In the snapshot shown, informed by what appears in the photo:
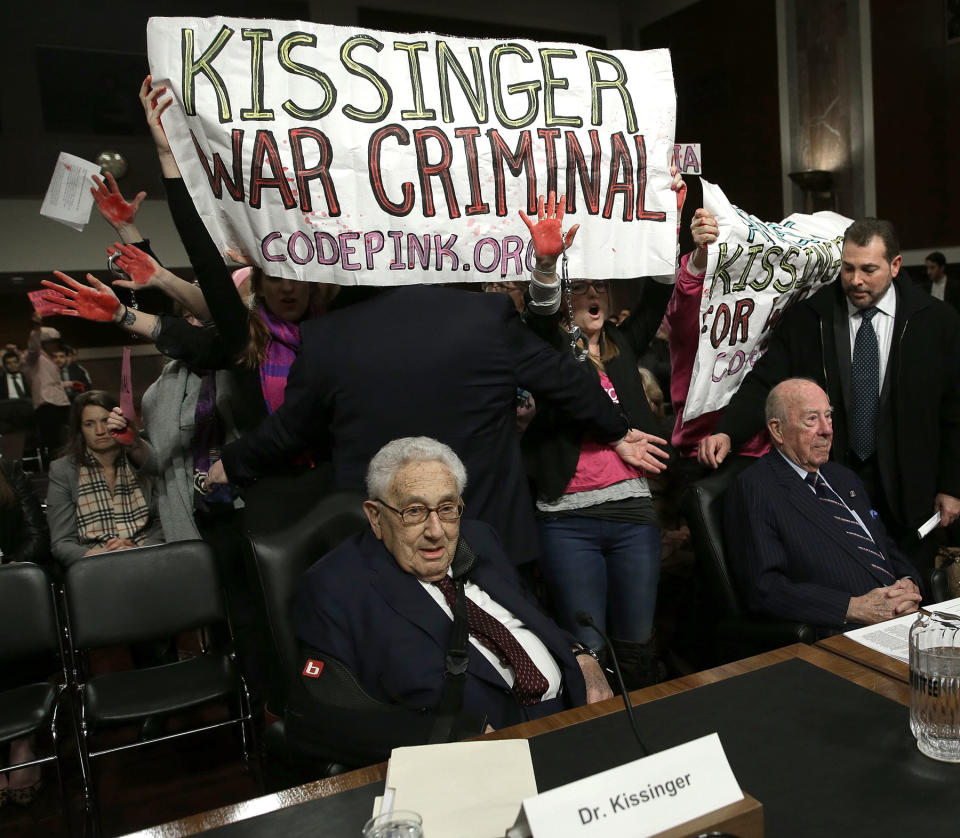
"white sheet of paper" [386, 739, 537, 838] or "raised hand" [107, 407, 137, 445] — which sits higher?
"raised hand" [107, 407, 137, 445]

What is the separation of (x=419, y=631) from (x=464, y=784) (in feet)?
2.06

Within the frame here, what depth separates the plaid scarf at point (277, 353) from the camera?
2.49 metres

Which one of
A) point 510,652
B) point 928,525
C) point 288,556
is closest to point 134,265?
point 288,556

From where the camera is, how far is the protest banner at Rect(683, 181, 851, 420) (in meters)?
2.85

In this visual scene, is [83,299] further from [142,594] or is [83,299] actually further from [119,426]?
[142,594]

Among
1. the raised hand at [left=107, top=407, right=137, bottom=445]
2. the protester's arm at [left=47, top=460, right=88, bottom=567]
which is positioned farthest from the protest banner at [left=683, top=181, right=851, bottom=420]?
the protester's arm at [left=47, top=460, right=88, bottom=567]

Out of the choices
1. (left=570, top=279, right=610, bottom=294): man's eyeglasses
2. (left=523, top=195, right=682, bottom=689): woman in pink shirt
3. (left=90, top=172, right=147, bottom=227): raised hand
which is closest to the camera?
(left=90, top=172, right=147, bottom=227): raised hand

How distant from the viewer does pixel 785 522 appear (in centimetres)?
248

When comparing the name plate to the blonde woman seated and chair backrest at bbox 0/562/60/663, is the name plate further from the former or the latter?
the blonde woman seated

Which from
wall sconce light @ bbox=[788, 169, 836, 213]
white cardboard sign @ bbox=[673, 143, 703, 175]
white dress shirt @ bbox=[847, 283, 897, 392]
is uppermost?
wall sconce light @ bbox=[788, 169, 836, 213]

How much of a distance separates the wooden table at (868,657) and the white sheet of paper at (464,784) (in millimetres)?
759

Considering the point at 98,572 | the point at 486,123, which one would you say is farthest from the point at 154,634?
the point at 486,123

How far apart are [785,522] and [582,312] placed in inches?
35.1

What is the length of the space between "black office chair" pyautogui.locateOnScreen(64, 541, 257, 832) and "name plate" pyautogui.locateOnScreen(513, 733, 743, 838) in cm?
210
